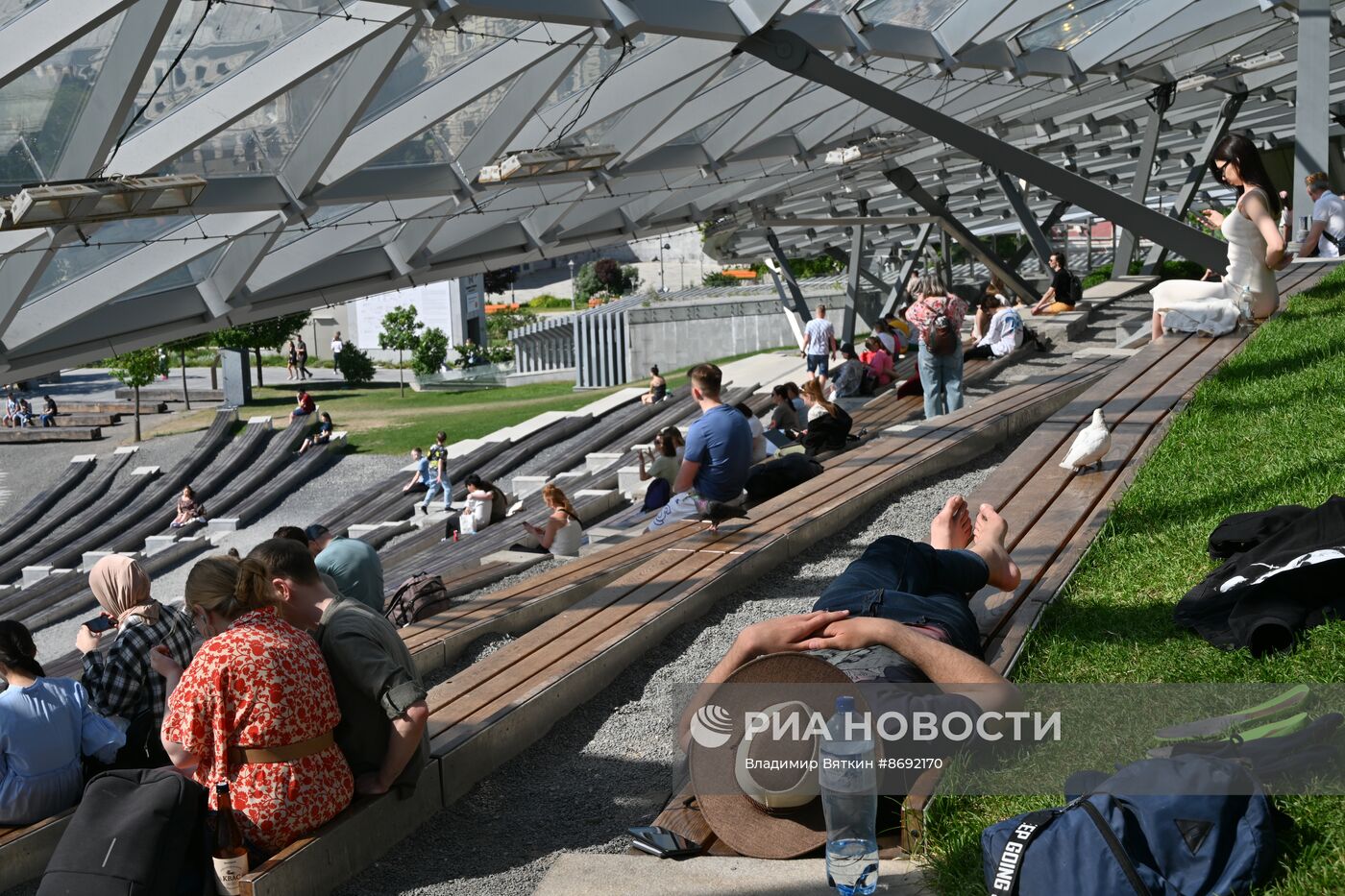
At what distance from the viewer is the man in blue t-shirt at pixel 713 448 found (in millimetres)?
8594

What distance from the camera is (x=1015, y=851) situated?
294cm

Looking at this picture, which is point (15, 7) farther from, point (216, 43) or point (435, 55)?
point (435, 55)

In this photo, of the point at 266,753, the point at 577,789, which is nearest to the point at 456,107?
the point at 577,789

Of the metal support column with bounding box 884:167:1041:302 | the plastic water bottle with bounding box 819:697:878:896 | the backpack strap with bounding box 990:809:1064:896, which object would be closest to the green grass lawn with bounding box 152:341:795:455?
the metal support column with bounding box 884:167:1041:302

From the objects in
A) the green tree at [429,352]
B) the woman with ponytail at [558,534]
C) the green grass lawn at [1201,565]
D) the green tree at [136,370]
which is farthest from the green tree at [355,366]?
the green grass lawn at [1201,565]

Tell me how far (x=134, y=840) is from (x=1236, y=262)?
8635 millimetres

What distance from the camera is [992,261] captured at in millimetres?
22125

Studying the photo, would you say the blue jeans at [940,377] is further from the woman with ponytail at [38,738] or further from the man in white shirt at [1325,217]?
the woman with ponytail at [38,738]

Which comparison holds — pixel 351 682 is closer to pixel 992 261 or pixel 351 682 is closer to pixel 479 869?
pixel 479 869

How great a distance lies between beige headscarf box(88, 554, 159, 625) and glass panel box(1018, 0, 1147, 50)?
47.4 feet

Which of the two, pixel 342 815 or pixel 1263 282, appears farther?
pixel 1263 282

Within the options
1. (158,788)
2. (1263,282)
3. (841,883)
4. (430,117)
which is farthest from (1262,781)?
(430,117)

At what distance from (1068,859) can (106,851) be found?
8.95 ft

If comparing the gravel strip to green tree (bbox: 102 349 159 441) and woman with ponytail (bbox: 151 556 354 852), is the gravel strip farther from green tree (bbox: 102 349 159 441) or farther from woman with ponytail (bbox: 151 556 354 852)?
green tree (bbox: 102 349 159 441)
